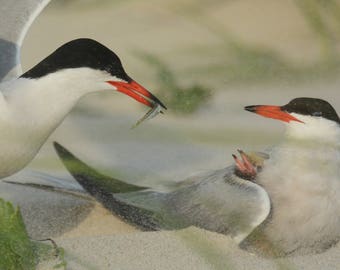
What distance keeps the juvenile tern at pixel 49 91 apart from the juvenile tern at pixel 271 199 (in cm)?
12

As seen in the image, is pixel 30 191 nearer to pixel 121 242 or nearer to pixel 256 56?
pixel 121 242

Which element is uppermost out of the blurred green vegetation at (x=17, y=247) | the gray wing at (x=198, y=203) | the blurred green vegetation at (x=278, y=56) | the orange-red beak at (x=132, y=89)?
the blurred green vegetation at (x=278, y=56)

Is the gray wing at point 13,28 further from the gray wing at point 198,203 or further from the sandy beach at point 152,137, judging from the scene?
the gray wing at point 198,203

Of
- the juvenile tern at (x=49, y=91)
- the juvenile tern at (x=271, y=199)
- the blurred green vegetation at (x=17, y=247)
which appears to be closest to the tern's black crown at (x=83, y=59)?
the juvenile tern at (x=49, y=91)

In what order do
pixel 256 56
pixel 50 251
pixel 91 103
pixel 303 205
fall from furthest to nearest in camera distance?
pixel 303 205 < pixel 50 251 < pixel 91 103 < pixel 256 56

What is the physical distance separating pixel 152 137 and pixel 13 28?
2936mm

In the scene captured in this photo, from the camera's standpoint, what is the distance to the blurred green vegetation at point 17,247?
80.2 inches

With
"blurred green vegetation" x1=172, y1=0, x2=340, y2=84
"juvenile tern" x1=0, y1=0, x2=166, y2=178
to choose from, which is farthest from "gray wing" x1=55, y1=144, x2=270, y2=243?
"blurred green vegetation" x1=172, y1=0, x2=340, y2=84

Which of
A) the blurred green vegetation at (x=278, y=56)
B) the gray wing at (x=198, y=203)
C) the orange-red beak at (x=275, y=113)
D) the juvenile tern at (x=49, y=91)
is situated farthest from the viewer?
the gray wing at (x=198, y=203)

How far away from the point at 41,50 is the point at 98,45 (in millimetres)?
3870

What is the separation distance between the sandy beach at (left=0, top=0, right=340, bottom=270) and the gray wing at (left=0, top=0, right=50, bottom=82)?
228 mm

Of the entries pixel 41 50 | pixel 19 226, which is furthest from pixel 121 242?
pixel 41 50

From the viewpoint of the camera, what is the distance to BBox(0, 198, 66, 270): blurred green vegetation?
2.04m

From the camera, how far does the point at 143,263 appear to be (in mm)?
2742
